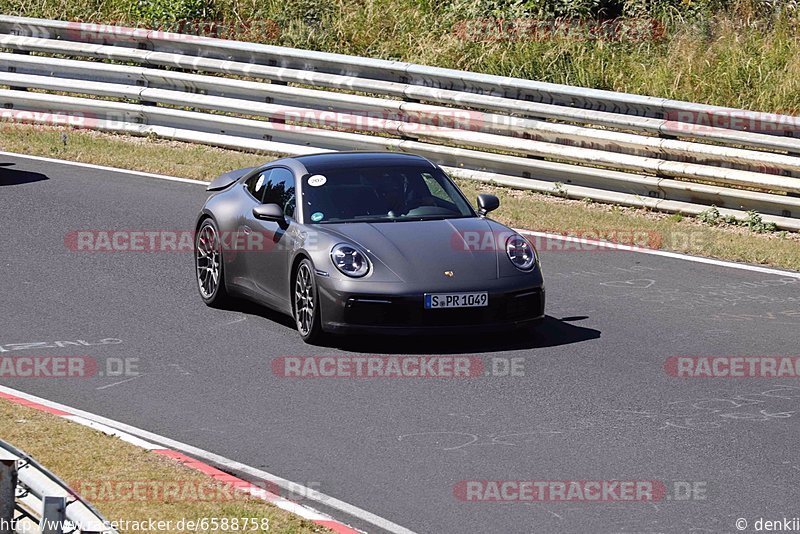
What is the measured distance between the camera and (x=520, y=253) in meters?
10.9

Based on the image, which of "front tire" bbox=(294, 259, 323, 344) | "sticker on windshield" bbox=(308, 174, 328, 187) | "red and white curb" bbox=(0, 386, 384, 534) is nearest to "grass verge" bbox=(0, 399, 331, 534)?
"red and white curb" bbox=(0, 386, 384, 534)

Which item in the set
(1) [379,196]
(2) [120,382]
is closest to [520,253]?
(1) [379,196]

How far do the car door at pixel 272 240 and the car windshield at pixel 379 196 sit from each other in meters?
0.23

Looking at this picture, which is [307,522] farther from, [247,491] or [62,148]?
[62,148]

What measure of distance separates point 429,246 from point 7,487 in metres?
5.93

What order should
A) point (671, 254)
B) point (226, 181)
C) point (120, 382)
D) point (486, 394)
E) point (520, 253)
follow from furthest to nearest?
1. point (671, 254)
2. point (226, 181)
3. point (520, 253)
4. point (120, 382)
5. point (486, 394)

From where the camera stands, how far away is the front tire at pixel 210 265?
11938 millimetres

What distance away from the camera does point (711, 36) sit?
20.6 metres

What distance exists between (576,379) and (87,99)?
12001 mm

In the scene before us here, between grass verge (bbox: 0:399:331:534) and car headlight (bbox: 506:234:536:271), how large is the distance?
3.78m

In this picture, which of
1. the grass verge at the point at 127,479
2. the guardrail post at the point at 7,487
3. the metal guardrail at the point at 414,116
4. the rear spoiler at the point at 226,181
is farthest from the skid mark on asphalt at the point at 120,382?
the metal guardrail at the point at 414,116

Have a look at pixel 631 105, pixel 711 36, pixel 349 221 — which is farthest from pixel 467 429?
pixel 711 36

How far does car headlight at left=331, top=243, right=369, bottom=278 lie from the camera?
10.5 m

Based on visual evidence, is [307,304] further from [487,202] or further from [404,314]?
[487,202]
